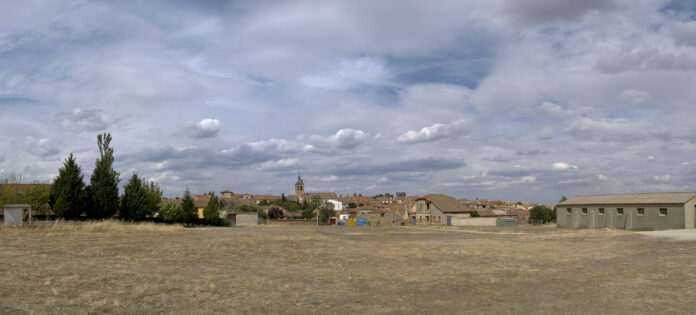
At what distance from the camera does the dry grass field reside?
39.8ft

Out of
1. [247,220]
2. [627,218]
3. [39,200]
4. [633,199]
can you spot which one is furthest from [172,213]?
[633,199]

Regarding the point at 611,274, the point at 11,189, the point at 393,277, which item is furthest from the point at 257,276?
the point at 11,189

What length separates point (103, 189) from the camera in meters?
54.2

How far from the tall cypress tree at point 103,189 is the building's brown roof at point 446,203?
55.6 metres

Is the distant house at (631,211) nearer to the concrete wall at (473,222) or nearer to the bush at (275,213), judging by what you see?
the concrete wall at (473,222)

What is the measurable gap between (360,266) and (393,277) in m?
3.68

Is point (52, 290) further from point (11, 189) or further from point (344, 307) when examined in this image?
point (11, 189)

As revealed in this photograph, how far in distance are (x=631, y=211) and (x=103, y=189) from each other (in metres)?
58.6

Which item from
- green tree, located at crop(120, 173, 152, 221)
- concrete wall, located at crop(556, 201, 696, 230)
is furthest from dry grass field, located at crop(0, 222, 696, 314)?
green tree, located at crop(120, 173, 152, 221)

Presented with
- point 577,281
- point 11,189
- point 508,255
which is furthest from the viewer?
point 11,189

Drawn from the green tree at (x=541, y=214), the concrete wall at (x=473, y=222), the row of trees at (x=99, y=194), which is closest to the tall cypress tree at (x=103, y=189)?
the row of trees at (x=99, y=194)

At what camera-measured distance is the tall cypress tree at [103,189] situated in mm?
53562

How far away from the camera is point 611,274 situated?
17672mm

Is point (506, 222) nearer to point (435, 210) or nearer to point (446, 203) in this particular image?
point (435, 210)
